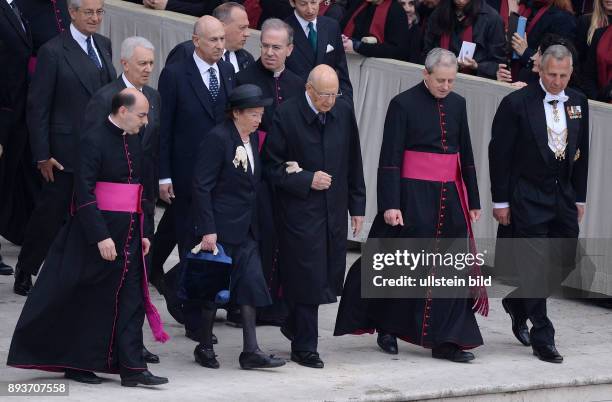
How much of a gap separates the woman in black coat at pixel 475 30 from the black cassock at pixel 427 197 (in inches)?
89.8

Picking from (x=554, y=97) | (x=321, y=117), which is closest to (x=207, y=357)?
(x=321, y=117)

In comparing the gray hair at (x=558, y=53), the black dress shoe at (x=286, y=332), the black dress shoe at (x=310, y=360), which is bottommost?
the black dress shoe at (x=310, y=360)

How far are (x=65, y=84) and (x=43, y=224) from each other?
975 millimetres

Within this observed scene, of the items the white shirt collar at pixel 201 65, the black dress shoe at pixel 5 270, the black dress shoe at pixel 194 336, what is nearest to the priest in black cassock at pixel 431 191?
the black dress shoe at pixel 194 336

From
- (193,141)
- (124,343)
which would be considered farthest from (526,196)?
(124,343)

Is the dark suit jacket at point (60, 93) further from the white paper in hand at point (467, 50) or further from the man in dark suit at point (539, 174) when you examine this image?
the white paper in hand at point (467, 50)

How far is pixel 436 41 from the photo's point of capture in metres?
12.1

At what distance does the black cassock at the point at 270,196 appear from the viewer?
9.29 m

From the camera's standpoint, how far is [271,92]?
9766mm

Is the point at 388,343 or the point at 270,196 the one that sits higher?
the point at 270,196

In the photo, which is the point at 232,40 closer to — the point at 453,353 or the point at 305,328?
the point at 305,328

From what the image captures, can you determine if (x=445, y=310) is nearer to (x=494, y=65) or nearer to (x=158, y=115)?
(x=158, y=115)

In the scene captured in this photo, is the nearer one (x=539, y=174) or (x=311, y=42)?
(x=539, y=174)

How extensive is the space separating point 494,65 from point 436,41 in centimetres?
55
